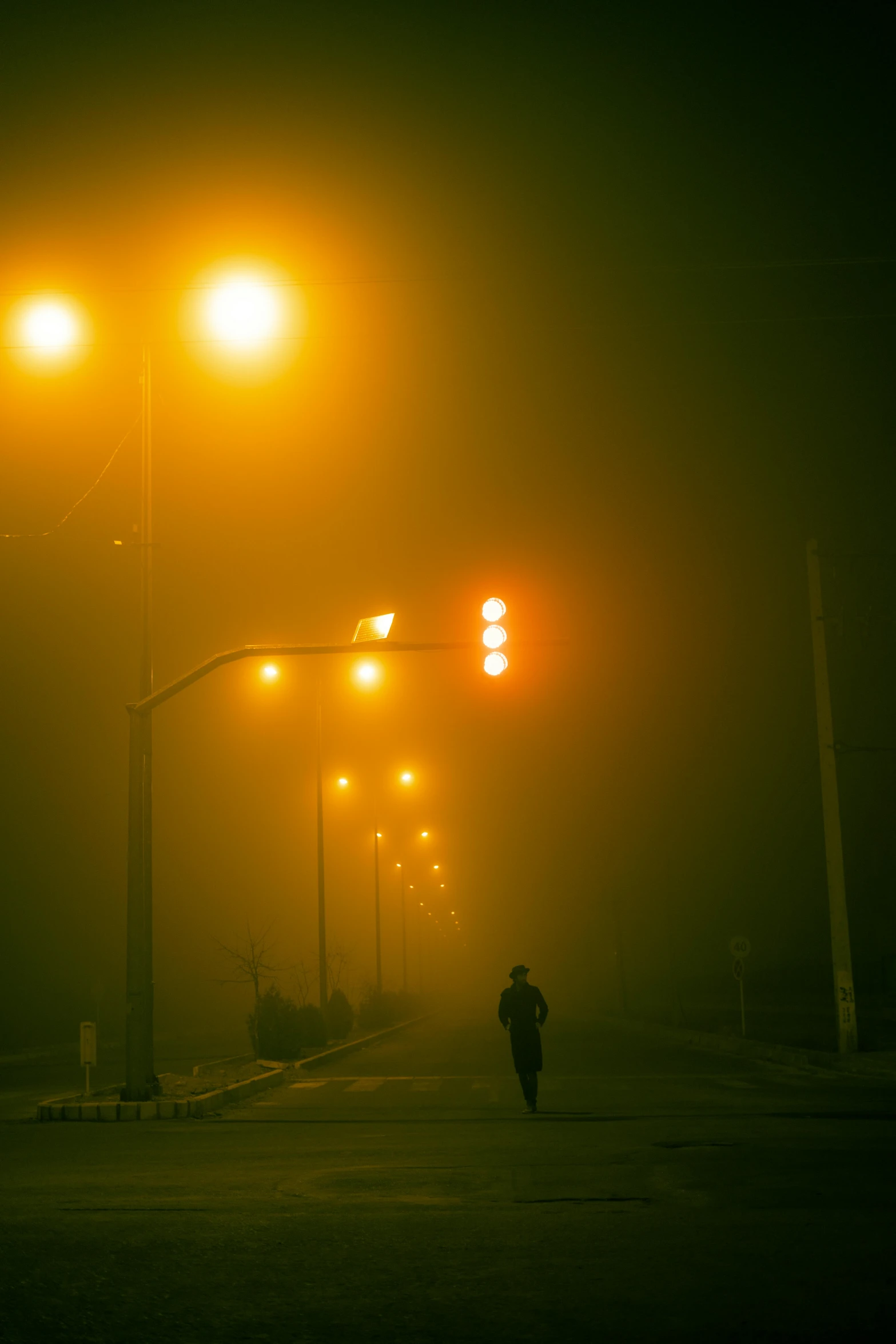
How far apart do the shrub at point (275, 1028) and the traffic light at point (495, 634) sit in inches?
609

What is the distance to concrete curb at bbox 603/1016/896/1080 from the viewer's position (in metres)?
22.1

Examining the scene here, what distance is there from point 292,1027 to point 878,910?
67.9 metres

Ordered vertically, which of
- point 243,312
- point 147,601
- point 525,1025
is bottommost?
point 525,1025

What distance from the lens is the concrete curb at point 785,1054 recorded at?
22141 mm

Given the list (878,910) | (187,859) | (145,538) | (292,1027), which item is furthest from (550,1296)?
(878,910)

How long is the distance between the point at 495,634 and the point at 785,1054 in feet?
50.4

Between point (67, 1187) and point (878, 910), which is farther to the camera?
point (878, 910)

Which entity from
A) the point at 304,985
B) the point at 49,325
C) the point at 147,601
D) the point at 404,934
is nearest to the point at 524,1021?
the point at 147,601

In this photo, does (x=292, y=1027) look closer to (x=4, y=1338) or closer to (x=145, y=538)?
(x=145, y=538)

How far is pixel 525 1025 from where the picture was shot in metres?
15.4

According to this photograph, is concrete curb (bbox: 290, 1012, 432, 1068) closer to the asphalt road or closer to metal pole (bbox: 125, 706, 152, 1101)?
metal pole (bbox: 125, 706, 152, 1101)

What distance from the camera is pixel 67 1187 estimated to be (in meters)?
9.40

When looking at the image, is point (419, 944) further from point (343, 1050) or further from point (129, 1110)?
point (129, 1110)

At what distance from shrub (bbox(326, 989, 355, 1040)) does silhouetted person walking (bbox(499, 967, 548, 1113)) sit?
21.4 metres
